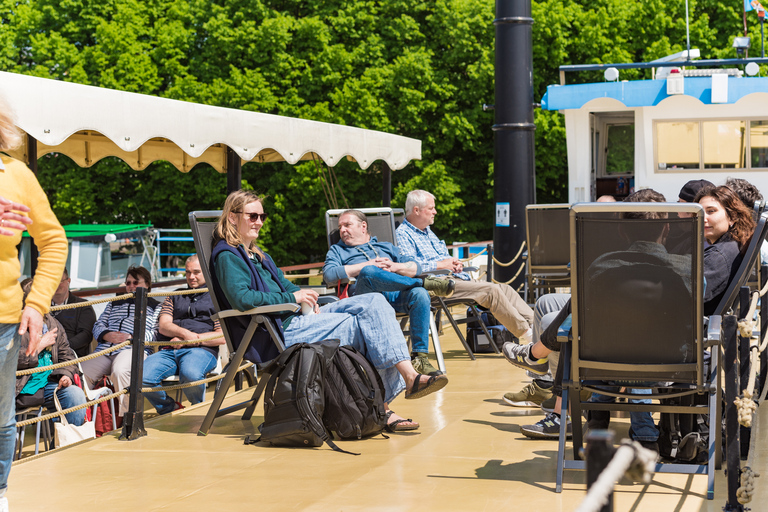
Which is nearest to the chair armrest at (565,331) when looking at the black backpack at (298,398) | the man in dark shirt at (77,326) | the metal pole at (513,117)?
the black backpack at (298,398)

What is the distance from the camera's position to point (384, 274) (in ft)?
19.6

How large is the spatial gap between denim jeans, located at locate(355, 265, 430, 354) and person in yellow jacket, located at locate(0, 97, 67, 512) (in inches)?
120

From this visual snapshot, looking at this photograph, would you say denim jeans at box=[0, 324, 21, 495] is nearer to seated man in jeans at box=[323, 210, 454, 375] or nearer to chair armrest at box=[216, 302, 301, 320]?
chair armrest at box=[216, 302, 301, 320]

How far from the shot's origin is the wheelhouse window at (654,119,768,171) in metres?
17.4

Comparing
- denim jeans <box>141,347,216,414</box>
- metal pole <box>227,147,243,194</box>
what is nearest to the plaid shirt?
metal pole <box>227,147,243,194</box>

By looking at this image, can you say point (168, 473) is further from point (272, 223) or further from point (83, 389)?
point (272, 223)

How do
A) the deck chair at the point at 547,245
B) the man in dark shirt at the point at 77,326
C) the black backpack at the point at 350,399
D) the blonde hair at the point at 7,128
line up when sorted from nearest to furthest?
the blonde hair at the point at 7,128, the black backpack at the point at 350,399, the man in dark shirt at the point at 77,326, the deck chair at the point at 547,245

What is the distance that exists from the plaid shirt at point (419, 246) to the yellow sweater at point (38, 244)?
13.7 ft

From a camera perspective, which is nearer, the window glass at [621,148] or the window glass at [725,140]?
the window glass at [725,140]

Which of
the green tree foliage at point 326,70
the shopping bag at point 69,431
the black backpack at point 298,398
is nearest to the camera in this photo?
the black backpack at point 298,398

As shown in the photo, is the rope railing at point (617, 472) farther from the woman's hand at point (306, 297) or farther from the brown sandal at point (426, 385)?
the woman's hand at point (306, 297)

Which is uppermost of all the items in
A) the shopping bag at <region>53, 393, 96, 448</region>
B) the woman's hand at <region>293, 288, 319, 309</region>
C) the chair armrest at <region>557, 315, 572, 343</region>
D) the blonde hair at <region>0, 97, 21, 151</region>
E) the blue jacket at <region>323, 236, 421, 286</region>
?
the blonde hair at <region>0, 97, 21, 151</region>

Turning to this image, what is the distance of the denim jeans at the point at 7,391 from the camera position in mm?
2934

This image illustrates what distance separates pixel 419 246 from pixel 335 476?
11.7 ft
